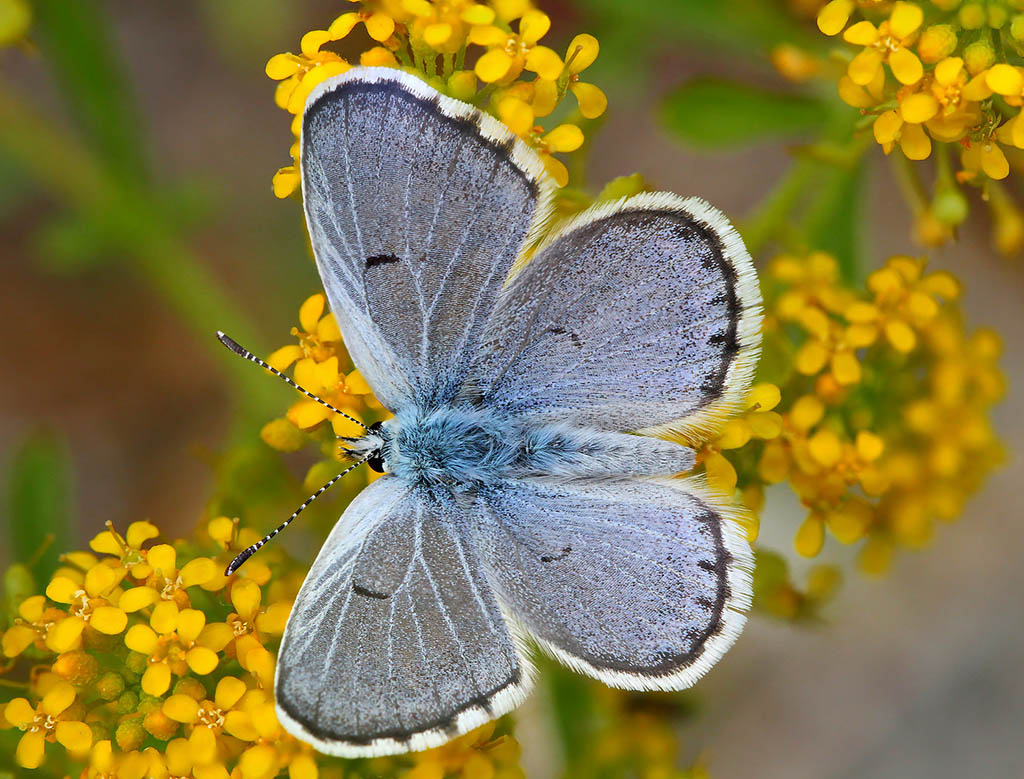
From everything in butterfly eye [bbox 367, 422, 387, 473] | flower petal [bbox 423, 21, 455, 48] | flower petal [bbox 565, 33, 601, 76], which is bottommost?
butterfly eye [bbox 367, 422, 387, 473]

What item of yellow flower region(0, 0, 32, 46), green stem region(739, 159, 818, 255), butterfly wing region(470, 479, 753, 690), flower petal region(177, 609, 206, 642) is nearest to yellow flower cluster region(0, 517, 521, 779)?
flower petal region(177, 609, 206, 642)

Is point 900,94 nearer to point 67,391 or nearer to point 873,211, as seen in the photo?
point 873,211

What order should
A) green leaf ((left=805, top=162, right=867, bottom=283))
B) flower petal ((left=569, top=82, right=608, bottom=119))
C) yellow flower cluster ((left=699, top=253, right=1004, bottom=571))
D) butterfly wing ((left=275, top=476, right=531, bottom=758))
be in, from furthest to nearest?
1. green leaf ((left=805, top=162, right=867, bottom=283))
2. yellow flower cluster ((left=699, top=253, right=1004, bottom=571))
3. flower petal ((left=569, top=82, right=608, bottom=119))
4. butterfly wing ((left=275, top=476, right=531, bottom=758))

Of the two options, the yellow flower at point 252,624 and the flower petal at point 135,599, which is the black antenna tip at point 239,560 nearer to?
the yellow flower at point 252,624

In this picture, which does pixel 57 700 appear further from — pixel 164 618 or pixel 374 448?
pixel 374 448

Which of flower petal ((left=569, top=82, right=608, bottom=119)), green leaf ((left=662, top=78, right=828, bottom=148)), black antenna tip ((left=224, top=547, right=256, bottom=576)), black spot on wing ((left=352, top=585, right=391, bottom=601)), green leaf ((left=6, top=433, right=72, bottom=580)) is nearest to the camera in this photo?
black spot on wing ((left=352, top=585, right=391, bottom=601))

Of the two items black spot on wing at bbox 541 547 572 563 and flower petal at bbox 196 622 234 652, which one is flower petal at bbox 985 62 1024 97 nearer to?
black spot on wing at bbox 541 547 572 563

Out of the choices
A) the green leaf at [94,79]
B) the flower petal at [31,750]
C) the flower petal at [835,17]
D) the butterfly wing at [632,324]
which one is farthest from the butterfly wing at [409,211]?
the green leaf at [94,79]
